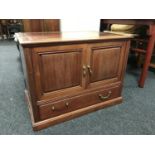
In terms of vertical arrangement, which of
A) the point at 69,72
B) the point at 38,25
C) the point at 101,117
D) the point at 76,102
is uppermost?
the point at 38,25

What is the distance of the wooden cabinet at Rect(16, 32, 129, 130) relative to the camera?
0.88m

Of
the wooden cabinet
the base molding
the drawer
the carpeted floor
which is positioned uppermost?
the wooden cabinet

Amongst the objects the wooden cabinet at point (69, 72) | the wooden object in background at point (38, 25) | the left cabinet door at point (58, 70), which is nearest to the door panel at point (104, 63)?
the wooden cabinet at point (69, 72)

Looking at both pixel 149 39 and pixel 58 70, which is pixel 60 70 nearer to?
pixel 58 70

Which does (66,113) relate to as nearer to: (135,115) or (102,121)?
(102,121)

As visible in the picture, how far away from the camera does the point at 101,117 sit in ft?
3.90

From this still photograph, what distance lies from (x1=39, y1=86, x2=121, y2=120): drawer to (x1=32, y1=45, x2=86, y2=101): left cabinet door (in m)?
0.08

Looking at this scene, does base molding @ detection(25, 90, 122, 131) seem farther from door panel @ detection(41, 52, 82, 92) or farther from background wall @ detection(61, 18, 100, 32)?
background wall @ detection(61, 18, 100, 32)

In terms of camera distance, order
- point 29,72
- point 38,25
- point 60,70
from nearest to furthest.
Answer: point 29,72
point 60,70
point 38,25

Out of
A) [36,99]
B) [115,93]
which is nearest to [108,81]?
[115,93]

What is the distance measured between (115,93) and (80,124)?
1.54 ft

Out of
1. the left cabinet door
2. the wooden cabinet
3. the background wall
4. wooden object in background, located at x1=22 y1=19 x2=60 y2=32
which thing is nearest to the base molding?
the wooden cabinet

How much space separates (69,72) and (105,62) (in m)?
0.32

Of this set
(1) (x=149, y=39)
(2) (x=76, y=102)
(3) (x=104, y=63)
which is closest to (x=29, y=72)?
(2) (x=76, y=102)
